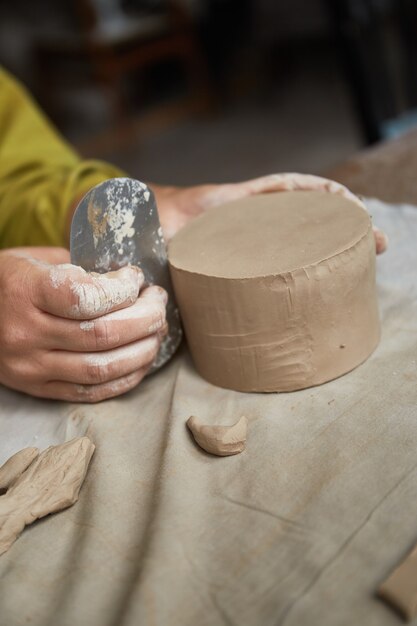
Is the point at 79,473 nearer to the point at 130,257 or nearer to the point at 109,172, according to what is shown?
the point at 130,257

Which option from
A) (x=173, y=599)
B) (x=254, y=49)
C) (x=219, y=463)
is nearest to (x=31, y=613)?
(x=173, y=599)

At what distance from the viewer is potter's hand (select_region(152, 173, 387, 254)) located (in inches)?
42.1

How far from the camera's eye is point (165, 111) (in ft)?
14.5

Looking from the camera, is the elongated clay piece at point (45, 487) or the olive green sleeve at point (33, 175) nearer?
the elongated clay piece at point (45, 487)

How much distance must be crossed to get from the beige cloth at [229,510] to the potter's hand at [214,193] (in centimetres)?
24

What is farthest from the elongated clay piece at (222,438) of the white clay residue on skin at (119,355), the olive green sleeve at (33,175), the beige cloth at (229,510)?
the olive green sleeve at (33,175)

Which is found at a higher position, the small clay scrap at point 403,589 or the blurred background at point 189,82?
the small clay scrap at point 403,589

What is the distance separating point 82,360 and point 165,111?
3.75m

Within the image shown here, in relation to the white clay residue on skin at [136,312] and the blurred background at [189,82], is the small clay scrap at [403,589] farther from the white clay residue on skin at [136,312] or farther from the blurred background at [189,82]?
the blurred background at [189,82]

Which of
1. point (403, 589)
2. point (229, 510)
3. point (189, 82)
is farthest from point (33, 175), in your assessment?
point (189, 82)

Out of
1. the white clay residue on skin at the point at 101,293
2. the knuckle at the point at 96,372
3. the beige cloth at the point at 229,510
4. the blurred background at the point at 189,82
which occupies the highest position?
the white clay residue on skin at the point at 101,293

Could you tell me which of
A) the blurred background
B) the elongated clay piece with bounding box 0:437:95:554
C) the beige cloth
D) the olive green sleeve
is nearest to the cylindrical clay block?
the beige cloth

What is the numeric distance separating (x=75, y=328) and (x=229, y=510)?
282 millimetres

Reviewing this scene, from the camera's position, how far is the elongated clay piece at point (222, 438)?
82cm
